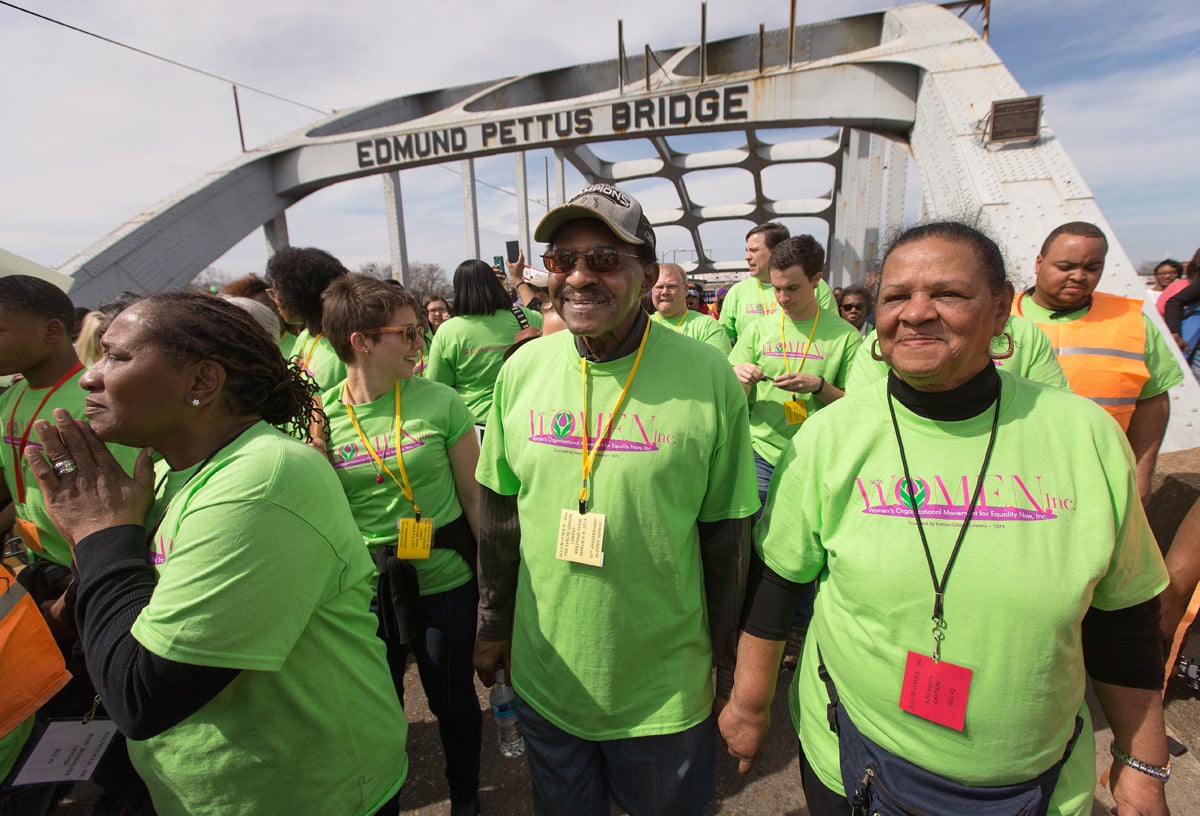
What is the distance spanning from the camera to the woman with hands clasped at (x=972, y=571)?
3.56ft

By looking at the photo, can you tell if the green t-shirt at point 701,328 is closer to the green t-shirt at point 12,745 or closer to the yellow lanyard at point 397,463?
the yellow lanyard at point 397,463

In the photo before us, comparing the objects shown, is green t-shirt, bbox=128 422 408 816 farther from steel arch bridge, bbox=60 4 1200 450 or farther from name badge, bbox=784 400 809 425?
steel arch bridge, bbox=60 4 1200 450

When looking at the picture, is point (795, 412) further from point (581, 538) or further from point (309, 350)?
point (309, 350)

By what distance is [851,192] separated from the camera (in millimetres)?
17484

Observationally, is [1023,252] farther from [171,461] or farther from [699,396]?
[171,461]

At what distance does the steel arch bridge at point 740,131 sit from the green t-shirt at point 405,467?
4.62 metres

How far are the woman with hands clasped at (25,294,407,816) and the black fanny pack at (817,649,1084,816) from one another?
3.98ft

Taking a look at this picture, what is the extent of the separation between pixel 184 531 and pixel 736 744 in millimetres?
1473

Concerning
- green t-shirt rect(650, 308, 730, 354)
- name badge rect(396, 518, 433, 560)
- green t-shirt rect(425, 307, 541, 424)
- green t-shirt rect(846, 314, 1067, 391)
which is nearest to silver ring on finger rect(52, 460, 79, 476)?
name badge rect(396, 518, 433, 560)

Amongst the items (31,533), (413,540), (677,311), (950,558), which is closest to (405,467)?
(413,540)

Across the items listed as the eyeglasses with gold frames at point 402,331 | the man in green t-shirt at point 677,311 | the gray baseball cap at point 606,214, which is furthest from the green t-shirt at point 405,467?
the man in green t-shirt at point 677,311

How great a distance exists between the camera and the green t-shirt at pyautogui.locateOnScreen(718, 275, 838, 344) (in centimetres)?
434

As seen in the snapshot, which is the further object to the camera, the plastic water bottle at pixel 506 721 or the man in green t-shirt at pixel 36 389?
the plastic water bottle at pixel 506 721

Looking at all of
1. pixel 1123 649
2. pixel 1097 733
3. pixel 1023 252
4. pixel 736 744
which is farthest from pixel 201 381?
pixel 1023 252
